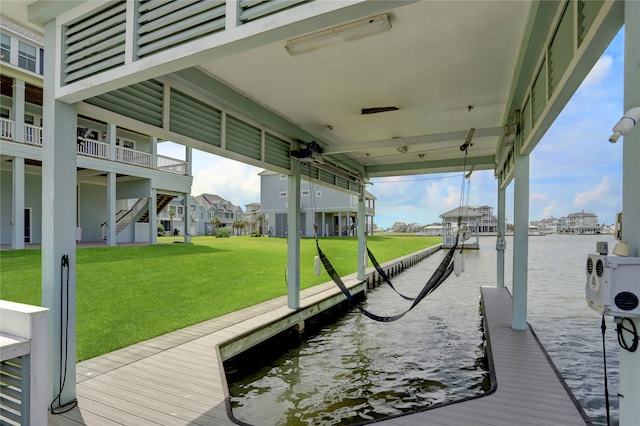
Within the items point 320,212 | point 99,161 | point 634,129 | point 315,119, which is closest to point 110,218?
point 99,161

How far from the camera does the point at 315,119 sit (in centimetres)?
542

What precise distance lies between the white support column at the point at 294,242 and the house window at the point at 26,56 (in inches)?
392

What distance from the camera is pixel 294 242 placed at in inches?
240

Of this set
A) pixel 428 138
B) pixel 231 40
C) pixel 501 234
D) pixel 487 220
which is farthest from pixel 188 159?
pixel 487 220

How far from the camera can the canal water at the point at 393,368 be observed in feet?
11.6

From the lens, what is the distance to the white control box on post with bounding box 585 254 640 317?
4.44 ft

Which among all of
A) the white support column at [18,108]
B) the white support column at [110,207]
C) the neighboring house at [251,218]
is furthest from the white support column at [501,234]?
the neighboring house at [251,218]

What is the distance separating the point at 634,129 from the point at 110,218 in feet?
46.3

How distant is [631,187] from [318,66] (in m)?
2.87

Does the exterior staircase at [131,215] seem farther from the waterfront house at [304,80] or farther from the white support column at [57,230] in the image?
the white support column at [57,230]

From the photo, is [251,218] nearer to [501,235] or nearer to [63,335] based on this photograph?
[501,235]

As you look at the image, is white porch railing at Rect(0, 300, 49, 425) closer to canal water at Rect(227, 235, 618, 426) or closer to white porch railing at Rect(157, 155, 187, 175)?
canal water at Rect(227, 235, 618, 426)

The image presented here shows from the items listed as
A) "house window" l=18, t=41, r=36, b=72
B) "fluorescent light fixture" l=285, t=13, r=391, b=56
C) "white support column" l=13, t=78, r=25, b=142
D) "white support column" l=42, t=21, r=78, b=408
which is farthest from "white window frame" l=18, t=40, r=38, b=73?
"fluorescent light fixture" l=285, t=13, r=391, b=56

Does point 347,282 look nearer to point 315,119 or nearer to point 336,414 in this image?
point 315,119
